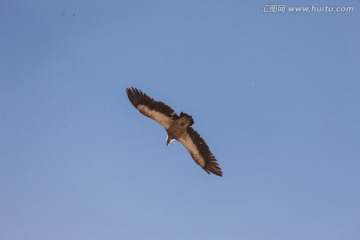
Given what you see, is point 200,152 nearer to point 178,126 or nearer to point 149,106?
point 178,126

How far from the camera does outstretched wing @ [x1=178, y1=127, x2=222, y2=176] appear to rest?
48.2ft

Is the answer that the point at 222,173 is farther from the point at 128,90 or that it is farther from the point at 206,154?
the point at 128,90

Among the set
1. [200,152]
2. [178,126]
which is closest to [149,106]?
[178,126]

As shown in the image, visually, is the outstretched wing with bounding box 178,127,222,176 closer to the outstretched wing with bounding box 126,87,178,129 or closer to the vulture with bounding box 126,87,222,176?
the vulture with bounding box 126,87,222,176

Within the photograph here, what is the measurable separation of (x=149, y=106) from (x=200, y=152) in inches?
98.9

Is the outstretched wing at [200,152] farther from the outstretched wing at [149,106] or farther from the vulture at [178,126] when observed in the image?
the outstretched wing at [149,106]

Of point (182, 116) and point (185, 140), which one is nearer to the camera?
point (182, 116)

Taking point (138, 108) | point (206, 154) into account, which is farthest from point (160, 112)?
point (206, 154)

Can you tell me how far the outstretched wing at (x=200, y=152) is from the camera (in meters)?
14.7

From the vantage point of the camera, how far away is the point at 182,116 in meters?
13.9

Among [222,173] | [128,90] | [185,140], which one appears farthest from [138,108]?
[222,173]

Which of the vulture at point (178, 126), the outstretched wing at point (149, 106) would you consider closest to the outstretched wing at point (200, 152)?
the vulture at point (178, 126)

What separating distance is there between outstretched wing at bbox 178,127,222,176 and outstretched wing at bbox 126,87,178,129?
3.61 feet

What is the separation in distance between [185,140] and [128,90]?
102 inches
